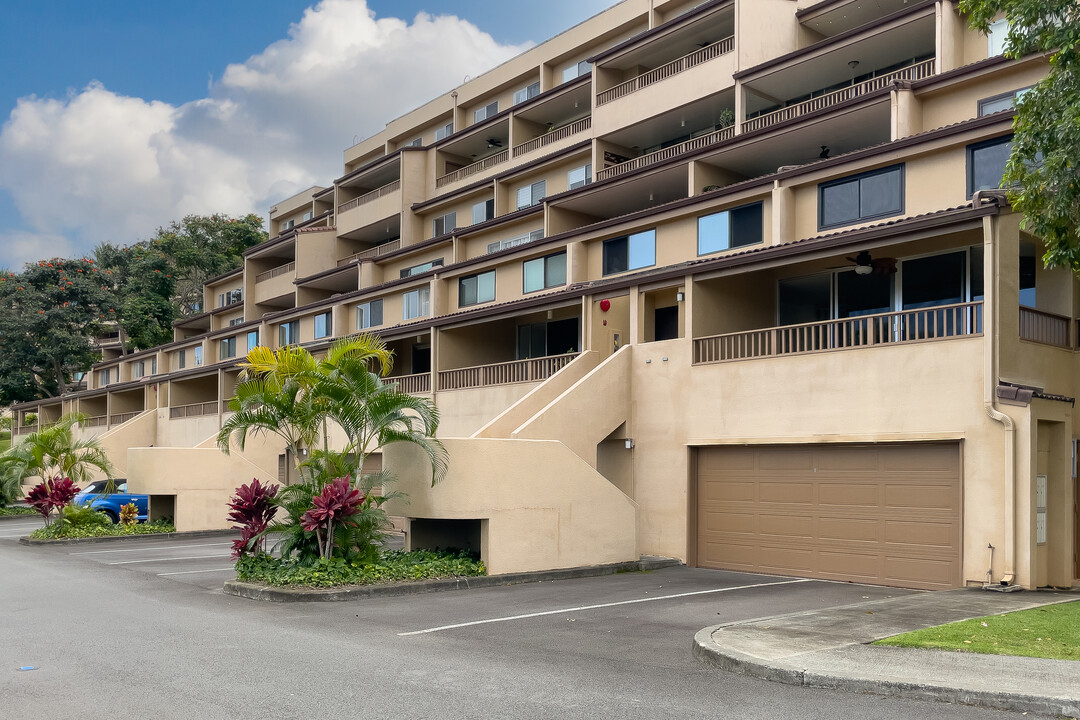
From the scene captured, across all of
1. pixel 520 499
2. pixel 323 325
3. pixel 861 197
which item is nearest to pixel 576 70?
pixel 323 325

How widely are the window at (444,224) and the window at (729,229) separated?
20.2m

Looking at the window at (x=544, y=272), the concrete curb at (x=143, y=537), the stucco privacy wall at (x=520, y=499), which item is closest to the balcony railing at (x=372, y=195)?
the window at (x=544, y=272)

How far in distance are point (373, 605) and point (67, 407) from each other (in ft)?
161

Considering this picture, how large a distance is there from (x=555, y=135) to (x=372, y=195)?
1329 cm

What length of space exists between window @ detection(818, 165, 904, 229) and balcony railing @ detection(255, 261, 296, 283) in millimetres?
34768

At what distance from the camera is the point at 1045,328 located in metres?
17.0

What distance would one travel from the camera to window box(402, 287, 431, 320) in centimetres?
3559

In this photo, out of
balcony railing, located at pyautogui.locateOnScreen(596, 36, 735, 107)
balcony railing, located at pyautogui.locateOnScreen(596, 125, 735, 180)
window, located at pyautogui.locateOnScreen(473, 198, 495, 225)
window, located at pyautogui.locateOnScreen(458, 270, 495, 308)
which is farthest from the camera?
window, located at pyautogui.locateOnScreen(473, 198, 495, 225)

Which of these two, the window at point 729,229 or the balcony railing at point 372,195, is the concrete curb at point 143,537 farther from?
the balcony railing at point 372,195

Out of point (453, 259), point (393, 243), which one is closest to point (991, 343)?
point (453, 259)

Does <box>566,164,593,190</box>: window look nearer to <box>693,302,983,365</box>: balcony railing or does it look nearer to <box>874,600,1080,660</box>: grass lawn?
<box>693,302,983,365</box>: balcony railing

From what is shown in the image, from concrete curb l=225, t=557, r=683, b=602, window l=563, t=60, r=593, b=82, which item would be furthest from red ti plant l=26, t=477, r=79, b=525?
window l=563, t=60, r=593, b=82

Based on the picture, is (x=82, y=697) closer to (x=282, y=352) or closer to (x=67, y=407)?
(x=282, y=352)

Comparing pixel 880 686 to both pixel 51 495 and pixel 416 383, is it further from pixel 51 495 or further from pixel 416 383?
pixel 51 495
